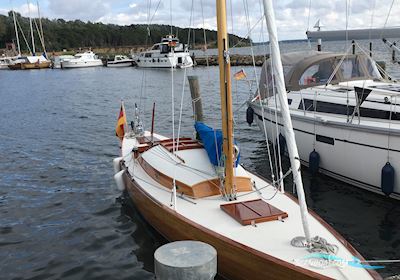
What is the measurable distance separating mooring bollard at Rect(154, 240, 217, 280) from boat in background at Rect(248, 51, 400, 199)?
13.0ft

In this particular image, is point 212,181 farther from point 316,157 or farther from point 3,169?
point 3,169

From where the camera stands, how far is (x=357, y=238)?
9719mm

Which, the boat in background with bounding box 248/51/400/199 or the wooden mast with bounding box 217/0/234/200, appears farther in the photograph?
the boat in background with bounding box 248/51/400/199

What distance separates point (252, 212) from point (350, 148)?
4.94m

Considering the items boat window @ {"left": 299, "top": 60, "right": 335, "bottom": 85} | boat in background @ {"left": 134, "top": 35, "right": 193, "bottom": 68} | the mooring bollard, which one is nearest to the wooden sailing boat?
the mooring bollard

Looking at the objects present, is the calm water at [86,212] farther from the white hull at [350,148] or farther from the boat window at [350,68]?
the boat window at [350,68]

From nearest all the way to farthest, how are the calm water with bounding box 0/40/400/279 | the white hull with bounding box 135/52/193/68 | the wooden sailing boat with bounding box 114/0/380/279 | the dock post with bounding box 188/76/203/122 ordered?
the wooden sailing boat with bounding box 114/0/380/279 → the calm water with bounding box 0/40/400/279 → the dock post with bounding box 188/76/203/122 → the white hull with bounding box 135/52/193/68

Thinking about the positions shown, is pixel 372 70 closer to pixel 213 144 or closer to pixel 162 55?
pixel 213 144

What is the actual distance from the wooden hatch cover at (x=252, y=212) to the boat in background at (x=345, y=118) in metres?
1.79

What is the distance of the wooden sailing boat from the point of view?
6.52 metres

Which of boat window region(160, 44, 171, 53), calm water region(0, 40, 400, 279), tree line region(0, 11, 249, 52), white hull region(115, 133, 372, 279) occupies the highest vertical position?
tree line region(0, 11, 249, 52)

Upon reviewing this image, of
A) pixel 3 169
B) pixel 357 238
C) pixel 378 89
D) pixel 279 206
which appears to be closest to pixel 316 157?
pixel 378 89

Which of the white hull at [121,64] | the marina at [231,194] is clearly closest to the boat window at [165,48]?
the white hull at [121,64]

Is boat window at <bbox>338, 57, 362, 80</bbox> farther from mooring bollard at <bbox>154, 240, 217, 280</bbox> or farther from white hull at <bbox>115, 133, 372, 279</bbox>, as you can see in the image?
mooring bollard at <bbox>154, 240, 217, 280</bbox>
